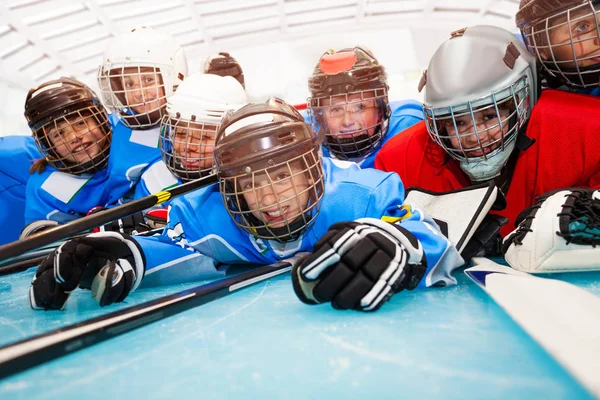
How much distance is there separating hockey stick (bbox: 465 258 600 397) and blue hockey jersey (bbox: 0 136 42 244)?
10.1 feet

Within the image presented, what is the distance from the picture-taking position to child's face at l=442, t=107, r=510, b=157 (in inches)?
63.8

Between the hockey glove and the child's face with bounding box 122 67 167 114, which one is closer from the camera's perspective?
the hockey glove

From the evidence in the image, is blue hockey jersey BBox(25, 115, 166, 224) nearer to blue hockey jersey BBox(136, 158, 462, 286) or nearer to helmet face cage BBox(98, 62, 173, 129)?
helmet face cage BBox(98, 62, 173, 129)

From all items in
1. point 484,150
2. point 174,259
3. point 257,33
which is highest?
point 484,150

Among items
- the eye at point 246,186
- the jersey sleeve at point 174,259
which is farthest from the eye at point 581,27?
the jersey sleeve at point 174,259

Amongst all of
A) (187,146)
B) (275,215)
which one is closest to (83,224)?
(275,215)

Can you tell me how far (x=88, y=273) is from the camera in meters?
1.49

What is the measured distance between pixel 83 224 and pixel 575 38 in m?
1.56

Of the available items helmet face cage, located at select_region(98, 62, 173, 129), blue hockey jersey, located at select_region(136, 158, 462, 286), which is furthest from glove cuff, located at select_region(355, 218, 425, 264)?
helmet face cage, located at select_region(98, 62, 173, 129)

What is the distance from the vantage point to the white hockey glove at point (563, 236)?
4.31ft

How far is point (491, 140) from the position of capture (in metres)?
1.63

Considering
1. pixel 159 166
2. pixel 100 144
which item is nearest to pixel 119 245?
pixel 159 166

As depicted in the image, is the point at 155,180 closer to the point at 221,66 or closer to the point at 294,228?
the point at 221,66

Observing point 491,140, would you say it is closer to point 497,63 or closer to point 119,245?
point 497,63
